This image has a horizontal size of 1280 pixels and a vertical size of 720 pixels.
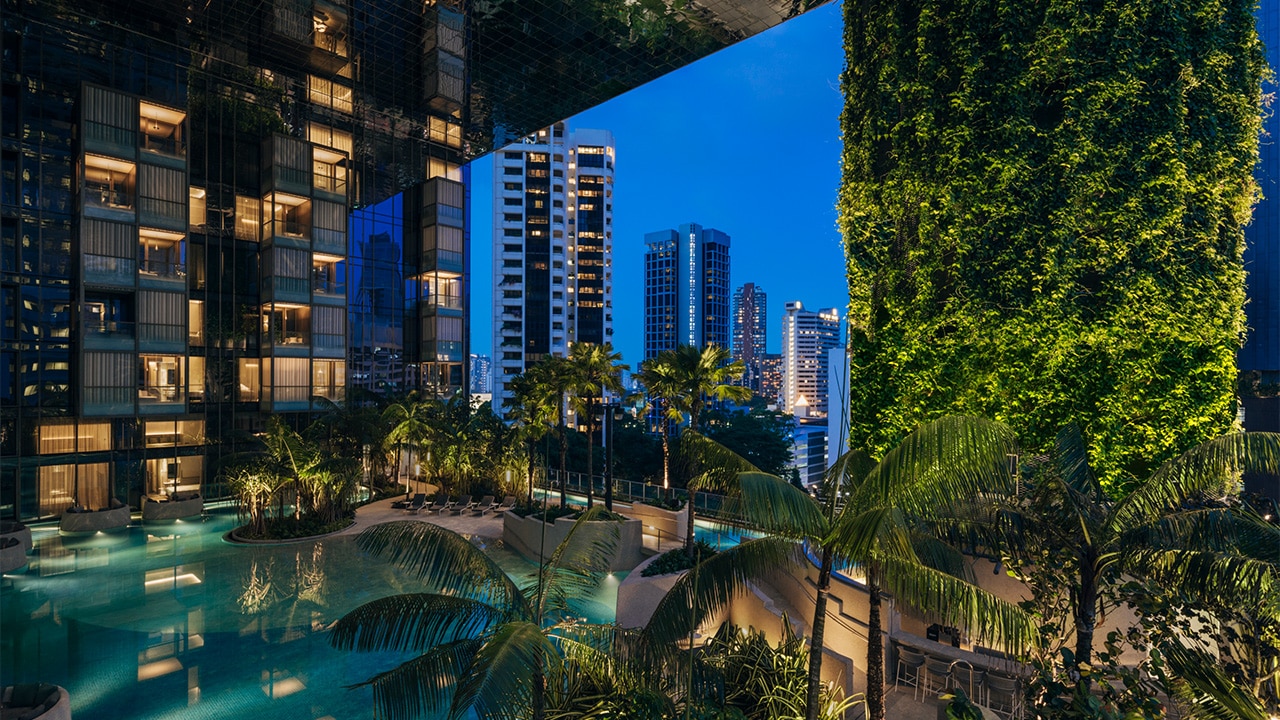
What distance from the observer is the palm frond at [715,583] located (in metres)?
7.39

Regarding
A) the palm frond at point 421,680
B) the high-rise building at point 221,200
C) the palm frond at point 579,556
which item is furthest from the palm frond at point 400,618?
the high-rise building at point 221,200

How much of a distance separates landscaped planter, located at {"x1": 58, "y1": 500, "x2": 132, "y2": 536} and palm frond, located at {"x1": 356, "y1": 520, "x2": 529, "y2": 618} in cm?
1954

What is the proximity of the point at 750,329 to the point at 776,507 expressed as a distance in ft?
542

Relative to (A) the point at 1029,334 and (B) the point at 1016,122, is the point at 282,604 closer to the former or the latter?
(A) the point at 1029,334

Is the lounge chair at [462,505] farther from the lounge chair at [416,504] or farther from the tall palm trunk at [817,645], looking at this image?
the tall palm trunk at [817,645]

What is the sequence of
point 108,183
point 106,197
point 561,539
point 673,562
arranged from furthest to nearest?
point 108,183 → point 106,197 → point 561,539 → point 673,562

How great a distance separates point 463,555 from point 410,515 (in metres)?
16.4

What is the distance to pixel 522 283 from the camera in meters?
89.7

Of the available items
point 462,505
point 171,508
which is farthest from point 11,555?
point 462,505

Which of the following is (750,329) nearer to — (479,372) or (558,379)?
(479,372)

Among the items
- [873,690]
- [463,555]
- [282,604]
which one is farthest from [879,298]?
[282,604]

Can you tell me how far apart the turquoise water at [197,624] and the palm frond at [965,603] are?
785 centimetres

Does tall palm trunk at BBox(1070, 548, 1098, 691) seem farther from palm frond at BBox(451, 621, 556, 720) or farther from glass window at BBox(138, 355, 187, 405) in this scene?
glass window at BBox(138, 355, 187, 405)

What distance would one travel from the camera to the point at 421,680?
22.4 feet
